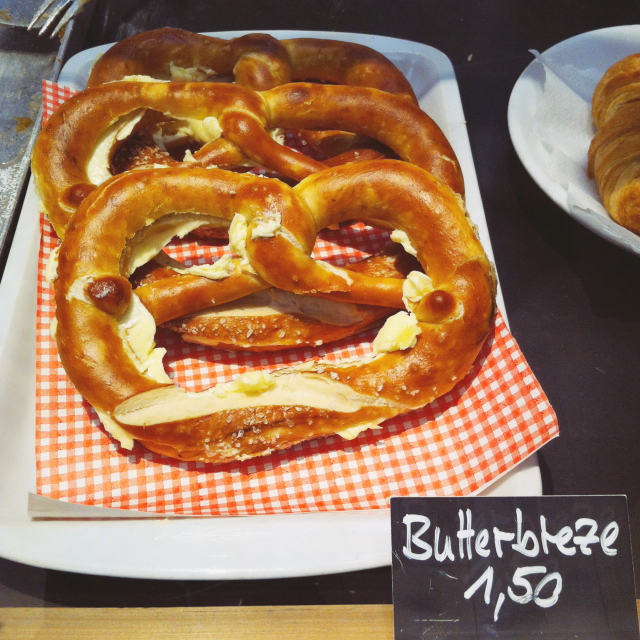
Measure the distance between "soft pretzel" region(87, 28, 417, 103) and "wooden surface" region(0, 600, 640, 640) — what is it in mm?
1168

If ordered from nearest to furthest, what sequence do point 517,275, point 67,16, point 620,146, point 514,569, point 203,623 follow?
point 514,569
point 203,623
point 620,146
point 517,275
point 67,16

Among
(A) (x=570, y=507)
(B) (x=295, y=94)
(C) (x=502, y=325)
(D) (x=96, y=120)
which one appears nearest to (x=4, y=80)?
(D) (x=96, y=120)

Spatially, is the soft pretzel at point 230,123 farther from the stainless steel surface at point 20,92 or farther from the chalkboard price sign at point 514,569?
the chalkboard price sign at point 514,569

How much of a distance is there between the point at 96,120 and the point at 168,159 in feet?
0.62

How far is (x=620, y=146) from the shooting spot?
1369mm

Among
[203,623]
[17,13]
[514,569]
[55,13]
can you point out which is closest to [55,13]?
[55,13]

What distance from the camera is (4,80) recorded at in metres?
1.68

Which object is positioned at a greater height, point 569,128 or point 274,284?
point 569,128

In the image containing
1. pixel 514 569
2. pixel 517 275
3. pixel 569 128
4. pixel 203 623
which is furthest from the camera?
pixel 569 128

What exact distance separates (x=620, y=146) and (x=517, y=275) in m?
0.39

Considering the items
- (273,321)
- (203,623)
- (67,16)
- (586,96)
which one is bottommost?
(203,623)

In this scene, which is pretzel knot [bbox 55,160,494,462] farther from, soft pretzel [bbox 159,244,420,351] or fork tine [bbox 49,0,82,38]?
fork tine [bbox 49,0,82,38]

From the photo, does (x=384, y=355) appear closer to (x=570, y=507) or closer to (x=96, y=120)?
(x=570, y=507)

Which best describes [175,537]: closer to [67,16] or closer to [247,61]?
[247,61]
